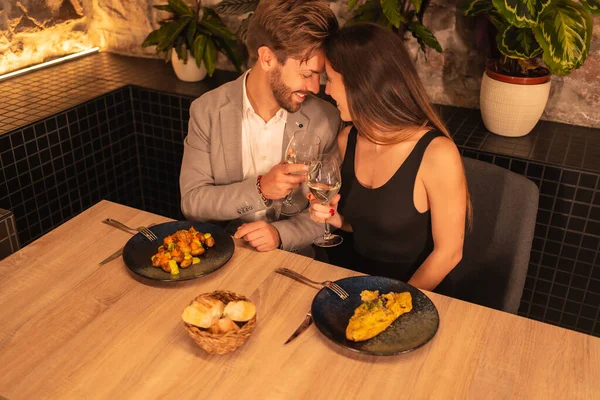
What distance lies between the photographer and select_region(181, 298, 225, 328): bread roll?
1200 mm

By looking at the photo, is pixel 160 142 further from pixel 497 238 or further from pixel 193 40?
pixel 497 238

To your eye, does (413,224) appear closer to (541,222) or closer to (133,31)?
(541,222)

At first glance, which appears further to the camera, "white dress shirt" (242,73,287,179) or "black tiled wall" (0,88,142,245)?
"black tiled wall" (0,88,142,245)

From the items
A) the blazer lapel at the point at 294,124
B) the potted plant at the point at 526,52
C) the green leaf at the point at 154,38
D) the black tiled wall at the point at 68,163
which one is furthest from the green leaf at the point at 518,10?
the black tiled wall at the point at 68,163

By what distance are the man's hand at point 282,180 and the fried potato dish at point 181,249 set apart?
23 cm

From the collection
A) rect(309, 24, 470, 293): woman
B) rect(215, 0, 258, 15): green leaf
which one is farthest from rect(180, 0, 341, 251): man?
rect(215, 0, 258, 15): green leaf

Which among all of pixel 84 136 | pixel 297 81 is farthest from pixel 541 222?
pixel 84 136

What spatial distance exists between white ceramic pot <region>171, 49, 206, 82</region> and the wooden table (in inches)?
68.9

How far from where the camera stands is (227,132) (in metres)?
2.02

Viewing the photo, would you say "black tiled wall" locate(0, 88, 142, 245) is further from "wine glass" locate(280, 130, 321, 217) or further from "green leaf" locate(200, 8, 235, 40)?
"wine glass" locate(280, 130, 321, 217)

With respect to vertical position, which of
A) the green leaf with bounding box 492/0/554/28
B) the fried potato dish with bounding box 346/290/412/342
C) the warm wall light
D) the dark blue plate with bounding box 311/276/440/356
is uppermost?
the green leaf with bounding box 492/0/554/28

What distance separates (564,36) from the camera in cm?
212

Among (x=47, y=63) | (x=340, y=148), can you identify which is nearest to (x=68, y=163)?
(x=47, y=63)

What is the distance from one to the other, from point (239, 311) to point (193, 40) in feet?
6.58
